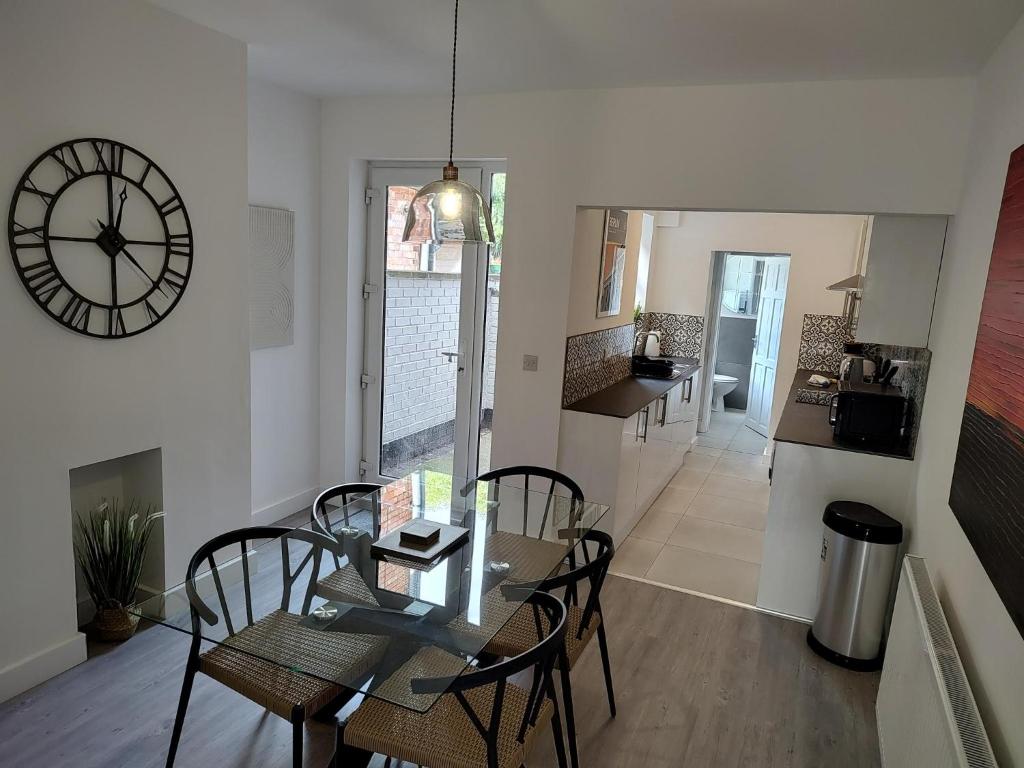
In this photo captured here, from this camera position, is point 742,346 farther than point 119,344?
Yes

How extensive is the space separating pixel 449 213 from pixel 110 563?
7.42ft

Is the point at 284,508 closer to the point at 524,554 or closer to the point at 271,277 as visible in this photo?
the point at 271,277

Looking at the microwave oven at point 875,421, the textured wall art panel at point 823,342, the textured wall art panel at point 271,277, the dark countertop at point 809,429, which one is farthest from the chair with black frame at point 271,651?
the textured wall art panel at point 823,342

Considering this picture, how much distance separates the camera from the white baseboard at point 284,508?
14.3 feet

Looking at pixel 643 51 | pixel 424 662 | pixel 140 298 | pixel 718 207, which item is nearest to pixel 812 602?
pixel 718 207

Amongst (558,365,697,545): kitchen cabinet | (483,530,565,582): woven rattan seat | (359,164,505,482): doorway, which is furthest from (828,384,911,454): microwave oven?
(359,164,505,482): doorway

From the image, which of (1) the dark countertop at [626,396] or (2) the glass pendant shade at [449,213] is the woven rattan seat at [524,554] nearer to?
(2) the glass pendant shade at [449,213]

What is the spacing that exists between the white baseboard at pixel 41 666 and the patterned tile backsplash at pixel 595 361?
266cm

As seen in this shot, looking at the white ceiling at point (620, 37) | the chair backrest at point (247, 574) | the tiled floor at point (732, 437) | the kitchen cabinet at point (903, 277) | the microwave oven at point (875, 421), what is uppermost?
the white ceiling at point (620, 37)

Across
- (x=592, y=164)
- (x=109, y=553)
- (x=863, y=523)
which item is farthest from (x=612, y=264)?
(x=109, y=553)

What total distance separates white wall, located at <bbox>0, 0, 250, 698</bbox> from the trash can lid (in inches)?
117

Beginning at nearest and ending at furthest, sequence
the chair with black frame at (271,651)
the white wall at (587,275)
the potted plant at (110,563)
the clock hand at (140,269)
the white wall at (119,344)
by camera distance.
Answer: the chair with black frame at (271,651) → the white wall at (119,344) → the clock hand at (140,269) → the potted plant at (110,563) → the white wall at (587,275)

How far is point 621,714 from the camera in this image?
2.77 m

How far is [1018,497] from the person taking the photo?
1.59m
